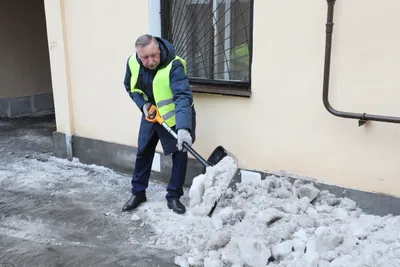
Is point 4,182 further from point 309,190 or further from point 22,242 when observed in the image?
point 309,190

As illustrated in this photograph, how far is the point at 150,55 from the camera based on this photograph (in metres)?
3.55

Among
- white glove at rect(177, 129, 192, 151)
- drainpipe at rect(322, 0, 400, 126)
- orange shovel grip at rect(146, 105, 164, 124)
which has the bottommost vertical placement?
white glove at rect(177, 129, 192, 151)

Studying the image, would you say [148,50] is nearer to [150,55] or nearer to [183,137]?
[150,55]

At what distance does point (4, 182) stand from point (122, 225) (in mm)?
1809

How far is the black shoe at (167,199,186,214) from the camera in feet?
13.0

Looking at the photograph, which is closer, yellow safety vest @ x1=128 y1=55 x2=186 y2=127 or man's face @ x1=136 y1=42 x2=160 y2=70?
man's face @ x1=136 y1=42 x2=160 y2=70

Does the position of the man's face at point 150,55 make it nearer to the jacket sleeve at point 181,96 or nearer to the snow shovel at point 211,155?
the jacket sleeve at point 181,96

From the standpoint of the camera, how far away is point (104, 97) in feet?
16.3

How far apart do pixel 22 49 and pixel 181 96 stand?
533 cm

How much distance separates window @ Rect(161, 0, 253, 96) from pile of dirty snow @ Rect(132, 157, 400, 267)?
35.3 inches

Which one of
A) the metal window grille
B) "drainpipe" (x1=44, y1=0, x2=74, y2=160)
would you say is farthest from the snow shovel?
"drainpipe" (x1=44, y1=0, x2=74, y2=160)

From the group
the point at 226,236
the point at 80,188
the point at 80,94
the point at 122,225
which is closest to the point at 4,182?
the point at 80,188

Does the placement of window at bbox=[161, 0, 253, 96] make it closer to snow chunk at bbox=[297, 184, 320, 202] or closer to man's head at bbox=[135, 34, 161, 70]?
man's head at bbox=[135, 34, 161, 70]

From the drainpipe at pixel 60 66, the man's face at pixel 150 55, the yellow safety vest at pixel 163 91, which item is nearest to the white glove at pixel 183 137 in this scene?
the yellow safety vest at pixel 163 91
